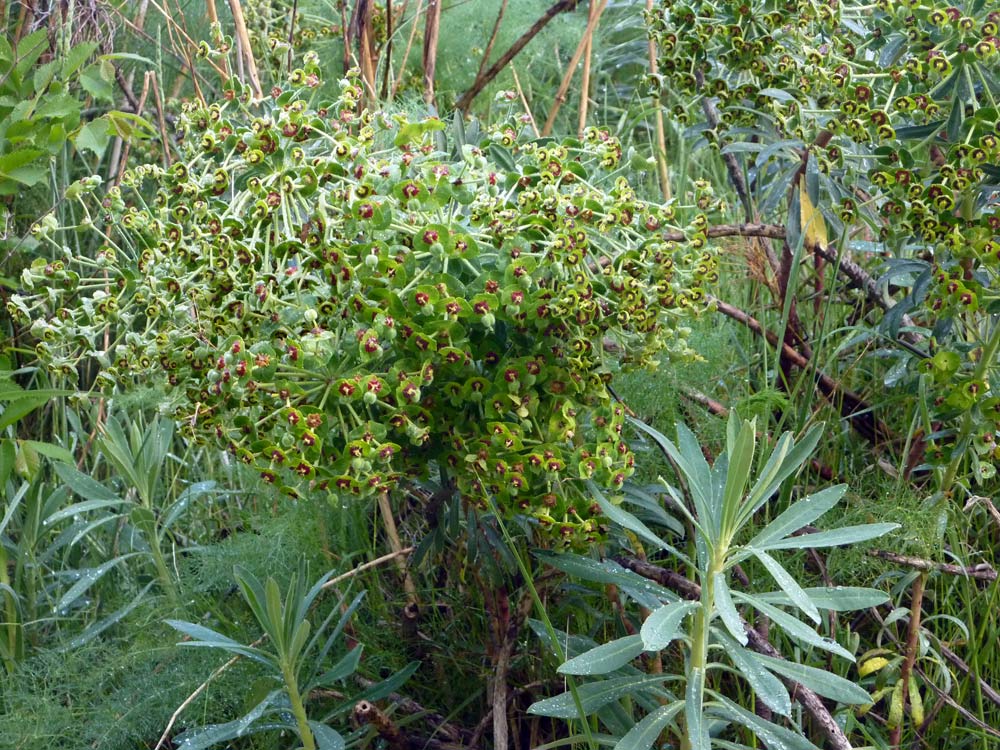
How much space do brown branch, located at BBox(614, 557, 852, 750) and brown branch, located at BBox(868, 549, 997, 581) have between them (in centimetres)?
25

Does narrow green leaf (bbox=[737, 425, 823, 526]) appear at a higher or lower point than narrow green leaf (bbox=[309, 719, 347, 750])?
higher

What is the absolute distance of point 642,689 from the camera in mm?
1564

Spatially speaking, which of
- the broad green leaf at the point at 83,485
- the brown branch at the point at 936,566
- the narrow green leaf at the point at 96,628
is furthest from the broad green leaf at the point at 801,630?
the broad green leaf at the point at 83,485

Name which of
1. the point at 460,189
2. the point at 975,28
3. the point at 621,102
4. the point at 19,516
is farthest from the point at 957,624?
the point at 621,102

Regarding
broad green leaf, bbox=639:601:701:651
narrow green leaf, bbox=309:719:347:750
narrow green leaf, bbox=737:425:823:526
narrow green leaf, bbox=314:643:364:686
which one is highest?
narrow green leaf, bbox=737:425:823:526

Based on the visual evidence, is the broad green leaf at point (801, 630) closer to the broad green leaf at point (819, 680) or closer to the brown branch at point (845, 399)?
the broad green leaf at point (819, 680)

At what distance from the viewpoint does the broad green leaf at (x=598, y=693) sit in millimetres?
1489

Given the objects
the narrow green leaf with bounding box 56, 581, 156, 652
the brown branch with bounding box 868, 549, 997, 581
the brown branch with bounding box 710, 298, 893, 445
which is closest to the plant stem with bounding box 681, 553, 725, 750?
the brown branch with bounding box 868, 549, 997, 581

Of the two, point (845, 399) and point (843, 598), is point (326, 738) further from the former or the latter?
point (845, 399)

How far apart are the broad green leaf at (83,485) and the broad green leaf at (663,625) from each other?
1239 millimetres

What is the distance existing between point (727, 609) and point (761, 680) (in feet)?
0.44

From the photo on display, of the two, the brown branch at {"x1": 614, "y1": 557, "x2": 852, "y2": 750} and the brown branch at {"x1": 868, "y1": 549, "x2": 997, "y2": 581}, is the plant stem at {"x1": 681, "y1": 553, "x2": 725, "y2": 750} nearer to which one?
the brown branch at {"x1": 614, "y1": 557, "x2": 852, "y2": 750}

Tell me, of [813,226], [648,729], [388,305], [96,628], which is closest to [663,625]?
[648,729]

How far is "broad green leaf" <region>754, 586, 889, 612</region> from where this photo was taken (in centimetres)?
140
